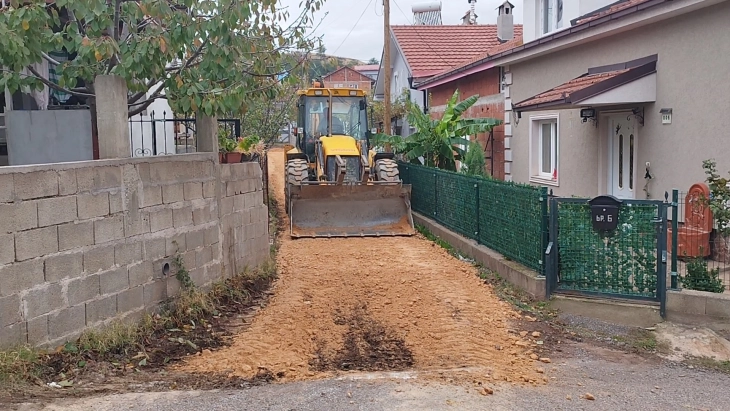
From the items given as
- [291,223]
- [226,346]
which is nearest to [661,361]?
[226,346]

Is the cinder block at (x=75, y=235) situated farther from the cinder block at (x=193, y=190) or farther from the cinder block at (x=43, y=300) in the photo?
the cinder block at (x=193, y=190)

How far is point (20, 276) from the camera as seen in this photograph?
5824 mm

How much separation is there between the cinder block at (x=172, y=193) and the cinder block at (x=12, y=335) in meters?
2.46

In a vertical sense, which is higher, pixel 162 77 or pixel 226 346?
pixel 162 77

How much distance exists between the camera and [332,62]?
31.7ft

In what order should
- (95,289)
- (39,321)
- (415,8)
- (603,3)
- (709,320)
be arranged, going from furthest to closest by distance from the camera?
(415,8) → (603,3) → (709,320) → (95,289) → (39,321)

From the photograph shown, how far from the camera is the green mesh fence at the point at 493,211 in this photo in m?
9.09

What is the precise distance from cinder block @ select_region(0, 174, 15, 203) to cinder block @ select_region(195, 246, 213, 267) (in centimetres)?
303

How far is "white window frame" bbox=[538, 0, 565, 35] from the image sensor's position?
1572 cm

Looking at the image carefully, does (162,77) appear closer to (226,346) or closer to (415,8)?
(226,346)

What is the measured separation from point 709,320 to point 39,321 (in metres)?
6.45

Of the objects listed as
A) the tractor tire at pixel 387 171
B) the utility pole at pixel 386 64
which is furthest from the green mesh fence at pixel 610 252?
the utility pole at pixel 386 64

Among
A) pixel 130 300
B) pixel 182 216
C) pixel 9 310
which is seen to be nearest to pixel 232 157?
pixel 182 216

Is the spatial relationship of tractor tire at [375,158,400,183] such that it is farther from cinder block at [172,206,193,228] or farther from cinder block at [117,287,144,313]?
cinder block at [117,287,144,313]
